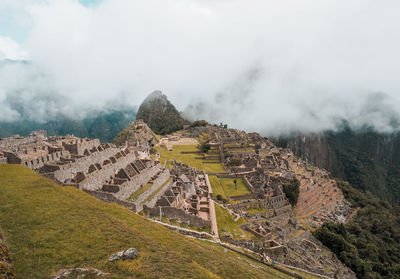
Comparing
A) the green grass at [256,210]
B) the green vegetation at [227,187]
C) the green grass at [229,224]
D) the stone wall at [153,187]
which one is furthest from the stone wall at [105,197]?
the green grass at [256,210]

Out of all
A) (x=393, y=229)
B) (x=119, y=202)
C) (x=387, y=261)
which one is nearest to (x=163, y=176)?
(x=119, y=202)

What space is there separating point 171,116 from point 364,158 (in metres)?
167

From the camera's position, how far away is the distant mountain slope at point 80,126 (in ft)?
206

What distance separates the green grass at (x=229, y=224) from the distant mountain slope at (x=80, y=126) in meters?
54.5

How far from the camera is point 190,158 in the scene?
62750 millimetres

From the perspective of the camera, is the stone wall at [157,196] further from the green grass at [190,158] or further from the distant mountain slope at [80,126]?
the distant mountain slope at [80,126]

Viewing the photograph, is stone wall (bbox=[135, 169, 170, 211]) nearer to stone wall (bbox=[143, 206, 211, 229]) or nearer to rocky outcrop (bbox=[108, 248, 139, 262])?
stone wall (bbox=[143, 206, 211, 229])

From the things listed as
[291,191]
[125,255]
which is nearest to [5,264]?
[125,255]

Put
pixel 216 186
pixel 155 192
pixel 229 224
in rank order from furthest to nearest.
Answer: pixel 216 186 < pixel 229 224 < pixel 155 192

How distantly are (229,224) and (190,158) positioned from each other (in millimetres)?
33569

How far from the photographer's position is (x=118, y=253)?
11.4 metres

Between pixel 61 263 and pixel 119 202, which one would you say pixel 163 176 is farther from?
pixel 61 263

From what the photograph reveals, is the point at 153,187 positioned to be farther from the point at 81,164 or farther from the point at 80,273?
the point at 80,273

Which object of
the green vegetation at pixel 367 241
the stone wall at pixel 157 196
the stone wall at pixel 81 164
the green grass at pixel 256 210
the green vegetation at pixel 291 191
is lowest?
the green vegetation at pixel 367 241
